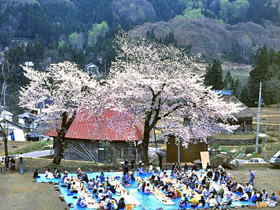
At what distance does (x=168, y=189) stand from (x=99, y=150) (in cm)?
1144

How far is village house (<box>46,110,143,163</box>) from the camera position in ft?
94.1

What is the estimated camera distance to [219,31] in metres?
115

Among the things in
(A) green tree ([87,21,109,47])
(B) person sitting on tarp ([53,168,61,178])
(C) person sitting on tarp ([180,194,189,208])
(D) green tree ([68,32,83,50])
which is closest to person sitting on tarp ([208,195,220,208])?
(C) person sitting on tarp ([180,194,189,208])

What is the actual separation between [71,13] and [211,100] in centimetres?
16518

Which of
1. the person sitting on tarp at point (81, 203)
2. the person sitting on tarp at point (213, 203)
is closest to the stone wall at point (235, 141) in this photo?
the person sitting on tarp at point (213, 203)

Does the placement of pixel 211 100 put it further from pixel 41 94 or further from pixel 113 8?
pixel 113 8

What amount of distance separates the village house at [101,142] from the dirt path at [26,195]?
310 inches

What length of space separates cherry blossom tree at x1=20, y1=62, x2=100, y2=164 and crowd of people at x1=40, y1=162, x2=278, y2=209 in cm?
411

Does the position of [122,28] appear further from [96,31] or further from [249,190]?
[249,190]

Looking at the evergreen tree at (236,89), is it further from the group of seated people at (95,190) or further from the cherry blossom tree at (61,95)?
the group of seated people at (95,190)

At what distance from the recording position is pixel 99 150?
2969 centimetres

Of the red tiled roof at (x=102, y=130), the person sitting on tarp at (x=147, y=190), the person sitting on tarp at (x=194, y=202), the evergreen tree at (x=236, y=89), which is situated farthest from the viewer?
the evergreen tree at (x=236, y=89)

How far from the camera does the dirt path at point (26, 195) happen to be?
16922mm

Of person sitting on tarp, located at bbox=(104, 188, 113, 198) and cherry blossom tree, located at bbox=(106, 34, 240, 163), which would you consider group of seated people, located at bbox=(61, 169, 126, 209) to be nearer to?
person sitting on tarp, located at bbox=(104, 188, 113, 198)
